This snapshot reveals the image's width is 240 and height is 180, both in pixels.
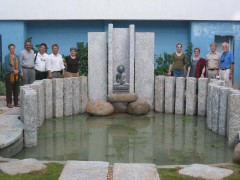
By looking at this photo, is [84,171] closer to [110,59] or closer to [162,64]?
[110,59]

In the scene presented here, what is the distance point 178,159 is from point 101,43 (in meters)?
5.68

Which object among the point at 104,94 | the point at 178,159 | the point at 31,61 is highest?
the point at 31,61

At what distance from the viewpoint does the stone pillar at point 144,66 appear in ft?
41.2

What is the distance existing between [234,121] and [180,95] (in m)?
3.61

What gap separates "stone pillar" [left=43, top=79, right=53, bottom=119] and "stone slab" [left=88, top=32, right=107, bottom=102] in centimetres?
165

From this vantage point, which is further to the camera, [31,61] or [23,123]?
[31,61]

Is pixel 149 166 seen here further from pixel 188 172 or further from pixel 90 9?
pixel 90 9

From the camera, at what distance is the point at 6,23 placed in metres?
17.0

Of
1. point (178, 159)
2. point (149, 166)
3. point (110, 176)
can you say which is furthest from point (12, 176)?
point (178, 159)

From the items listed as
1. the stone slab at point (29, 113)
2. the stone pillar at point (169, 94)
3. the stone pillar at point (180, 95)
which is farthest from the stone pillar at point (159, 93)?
the stone slab at point (29, 113)

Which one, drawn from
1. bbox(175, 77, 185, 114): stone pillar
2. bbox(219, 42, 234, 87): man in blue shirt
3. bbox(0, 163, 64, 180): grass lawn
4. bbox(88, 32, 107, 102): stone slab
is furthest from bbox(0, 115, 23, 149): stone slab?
bbox(219, 42, 234, 87): man in blue shirt

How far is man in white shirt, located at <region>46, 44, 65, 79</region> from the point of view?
11727mm

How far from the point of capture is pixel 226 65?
11789mm

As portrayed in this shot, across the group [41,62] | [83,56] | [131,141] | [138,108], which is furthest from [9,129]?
[83,56]
